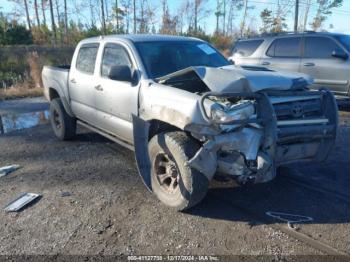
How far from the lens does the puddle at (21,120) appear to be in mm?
8195

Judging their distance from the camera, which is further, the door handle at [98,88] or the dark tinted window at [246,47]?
the dark tinted window at [246,47]

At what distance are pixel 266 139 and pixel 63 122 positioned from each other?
4195 mm

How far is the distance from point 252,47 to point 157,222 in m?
7.38

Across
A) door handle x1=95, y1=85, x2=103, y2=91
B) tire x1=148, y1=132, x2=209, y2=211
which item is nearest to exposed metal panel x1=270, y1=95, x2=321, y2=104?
tire x1=148, y1=132, x2=209, y2=211

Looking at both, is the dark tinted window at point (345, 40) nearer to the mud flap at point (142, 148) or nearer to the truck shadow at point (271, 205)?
the truck shadow at point (271, 205)

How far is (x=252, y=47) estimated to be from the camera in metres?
9.84

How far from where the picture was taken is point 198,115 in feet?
10.7

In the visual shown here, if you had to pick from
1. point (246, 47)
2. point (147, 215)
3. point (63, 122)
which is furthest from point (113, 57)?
point (246, 47)

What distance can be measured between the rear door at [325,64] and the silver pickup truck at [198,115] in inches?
170

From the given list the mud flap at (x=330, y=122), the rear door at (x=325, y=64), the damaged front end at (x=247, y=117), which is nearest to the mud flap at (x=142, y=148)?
the damaged front end at (x=247, y=117)

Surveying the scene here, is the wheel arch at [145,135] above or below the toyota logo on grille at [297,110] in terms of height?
below

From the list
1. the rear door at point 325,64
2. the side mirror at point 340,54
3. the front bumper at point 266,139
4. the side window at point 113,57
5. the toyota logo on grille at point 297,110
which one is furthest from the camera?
the rear door at point 325,64

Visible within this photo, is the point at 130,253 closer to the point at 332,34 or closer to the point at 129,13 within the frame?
the point at 332,34

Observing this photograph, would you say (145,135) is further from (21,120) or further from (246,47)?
(246,47)
